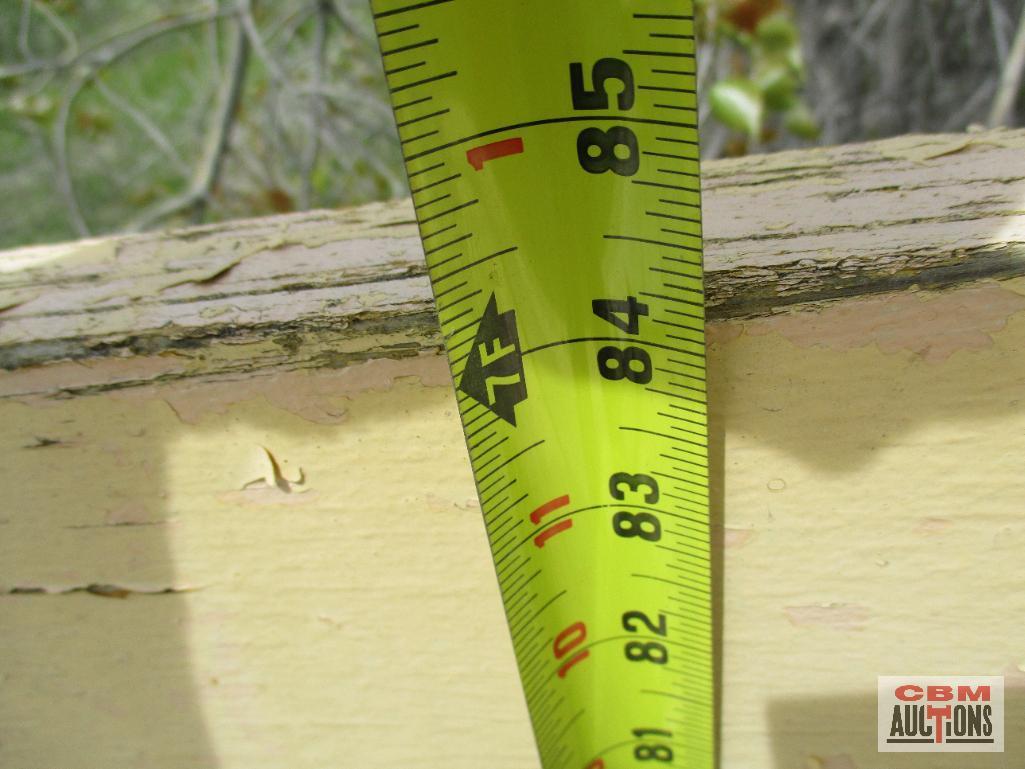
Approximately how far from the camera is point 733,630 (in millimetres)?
716

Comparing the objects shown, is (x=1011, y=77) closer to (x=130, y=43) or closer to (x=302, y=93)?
(x=302, y=93)

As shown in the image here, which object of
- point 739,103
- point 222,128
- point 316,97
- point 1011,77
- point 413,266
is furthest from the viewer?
point 316,97

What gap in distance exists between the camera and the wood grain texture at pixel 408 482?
58cm

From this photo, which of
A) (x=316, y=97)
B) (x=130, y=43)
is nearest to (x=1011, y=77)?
(x=316, y=97)

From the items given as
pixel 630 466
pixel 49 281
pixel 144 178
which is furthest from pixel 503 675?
pixel 144 178

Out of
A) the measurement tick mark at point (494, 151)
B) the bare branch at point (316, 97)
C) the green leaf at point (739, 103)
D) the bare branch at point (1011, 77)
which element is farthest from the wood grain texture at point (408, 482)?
the bare branch at point (316, 97)

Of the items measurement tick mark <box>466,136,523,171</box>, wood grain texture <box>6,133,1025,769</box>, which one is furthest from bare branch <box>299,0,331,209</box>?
measurement tick mark <box>466,136,523,171</box>

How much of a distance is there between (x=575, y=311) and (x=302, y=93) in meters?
1.57

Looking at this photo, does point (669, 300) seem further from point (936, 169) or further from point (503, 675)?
point (503, 675)

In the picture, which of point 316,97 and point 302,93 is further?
point 316,97

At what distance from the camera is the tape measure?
17.3 inches

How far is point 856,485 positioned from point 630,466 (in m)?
0.21

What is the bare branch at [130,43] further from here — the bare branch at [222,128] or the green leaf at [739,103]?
the green leaf at [739,103]

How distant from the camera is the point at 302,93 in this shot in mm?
1818
